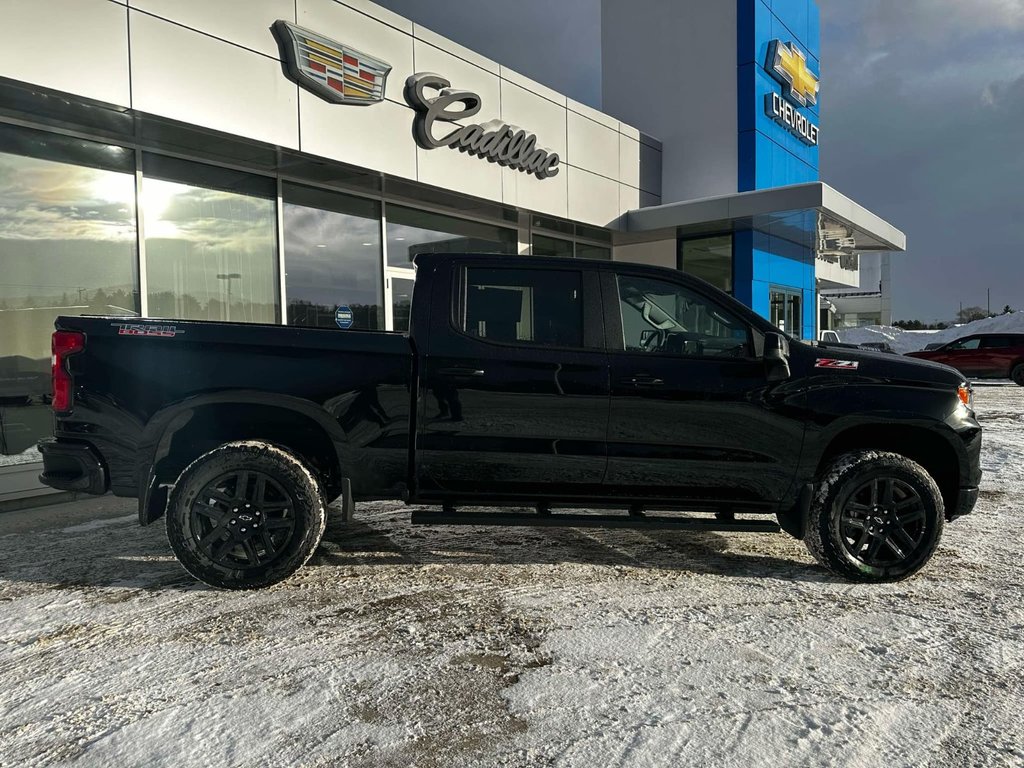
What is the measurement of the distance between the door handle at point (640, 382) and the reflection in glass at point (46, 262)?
21.7ft

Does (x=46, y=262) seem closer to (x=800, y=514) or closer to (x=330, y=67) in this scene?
(x=330, y=67)

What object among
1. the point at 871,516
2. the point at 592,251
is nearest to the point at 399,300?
the point at 592,251

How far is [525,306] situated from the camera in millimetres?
4184

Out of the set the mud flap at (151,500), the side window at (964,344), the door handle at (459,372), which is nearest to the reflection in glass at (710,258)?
the side window at (964,344)

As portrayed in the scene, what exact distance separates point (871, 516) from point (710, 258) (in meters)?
13.0

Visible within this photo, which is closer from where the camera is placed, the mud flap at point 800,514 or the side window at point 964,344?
the mud flap at point 800,514

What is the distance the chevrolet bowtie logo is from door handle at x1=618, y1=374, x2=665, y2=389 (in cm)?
1615

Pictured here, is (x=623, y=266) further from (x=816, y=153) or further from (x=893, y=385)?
(x=816, y=153)

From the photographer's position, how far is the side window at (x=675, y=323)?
4.11 meters

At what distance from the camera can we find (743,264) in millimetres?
15727

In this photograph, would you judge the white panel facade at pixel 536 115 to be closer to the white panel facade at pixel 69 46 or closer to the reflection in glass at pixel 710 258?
the reflection in glass at pixel 710 258

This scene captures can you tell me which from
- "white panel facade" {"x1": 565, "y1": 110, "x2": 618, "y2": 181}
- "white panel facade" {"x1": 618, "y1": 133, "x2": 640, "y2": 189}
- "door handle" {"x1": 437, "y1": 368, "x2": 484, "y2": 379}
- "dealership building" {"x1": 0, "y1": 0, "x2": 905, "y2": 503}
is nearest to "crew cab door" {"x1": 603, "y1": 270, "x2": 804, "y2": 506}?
"door handle" {"x1": 437, "y1": 368, "x2": 484, "y2": 379}

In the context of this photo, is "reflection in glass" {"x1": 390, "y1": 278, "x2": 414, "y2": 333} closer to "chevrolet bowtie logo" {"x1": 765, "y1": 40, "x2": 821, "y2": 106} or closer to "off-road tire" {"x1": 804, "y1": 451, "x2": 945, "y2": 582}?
"off-road tire" {"x1": 804, "y1": 451, "x2": 945, "y2": 582}

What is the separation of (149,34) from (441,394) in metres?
6.09
